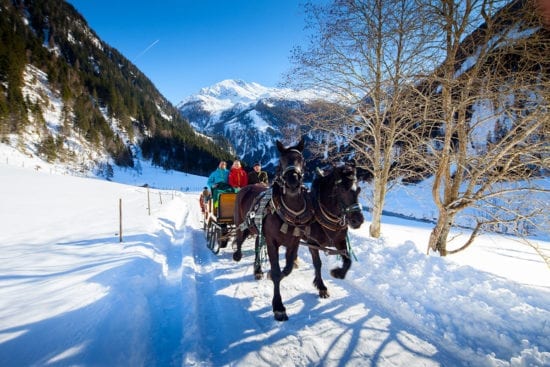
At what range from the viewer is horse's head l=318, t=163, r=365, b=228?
348 centimetres

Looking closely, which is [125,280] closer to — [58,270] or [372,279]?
[58,270]

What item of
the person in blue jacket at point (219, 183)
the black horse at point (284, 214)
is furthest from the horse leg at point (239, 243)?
the black horse at point (284, 214)

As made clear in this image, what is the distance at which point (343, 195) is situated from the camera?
3652 mm

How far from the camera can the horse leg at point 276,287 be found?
141 inches

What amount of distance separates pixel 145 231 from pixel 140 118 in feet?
325

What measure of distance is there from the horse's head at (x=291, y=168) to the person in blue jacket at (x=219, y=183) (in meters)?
3.88

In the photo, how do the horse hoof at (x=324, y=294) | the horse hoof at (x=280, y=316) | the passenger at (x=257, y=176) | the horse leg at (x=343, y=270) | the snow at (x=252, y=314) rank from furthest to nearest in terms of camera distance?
the passenger at (x=257, y=176) → the horse hoof at (x=324, y=294) → the horse leg at (x=343, y=270) → the horse hoof at (x=280, y=316) → the snow at (x=252, y=314)

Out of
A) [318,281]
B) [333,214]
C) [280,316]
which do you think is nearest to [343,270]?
[318,281]

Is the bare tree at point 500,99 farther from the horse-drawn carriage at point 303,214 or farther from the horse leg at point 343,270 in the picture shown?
the horse leg at point 343,270

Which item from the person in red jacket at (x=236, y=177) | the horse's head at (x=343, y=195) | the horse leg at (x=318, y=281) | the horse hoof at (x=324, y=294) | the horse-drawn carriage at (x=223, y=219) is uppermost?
the person in red jacket at (x=236, y=177)

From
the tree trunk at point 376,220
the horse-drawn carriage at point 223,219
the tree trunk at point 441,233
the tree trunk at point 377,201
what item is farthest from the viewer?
the tree trunk at point 376,220

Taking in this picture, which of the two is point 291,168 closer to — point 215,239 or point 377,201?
point 215,239

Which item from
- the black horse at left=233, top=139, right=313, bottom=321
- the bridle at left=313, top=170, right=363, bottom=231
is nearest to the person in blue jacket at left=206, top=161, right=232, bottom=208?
the black horse at left=233, top=139, right=313, bottom=321

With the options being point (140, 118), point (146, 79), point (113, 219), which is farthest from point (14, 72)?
point (146, 79)
